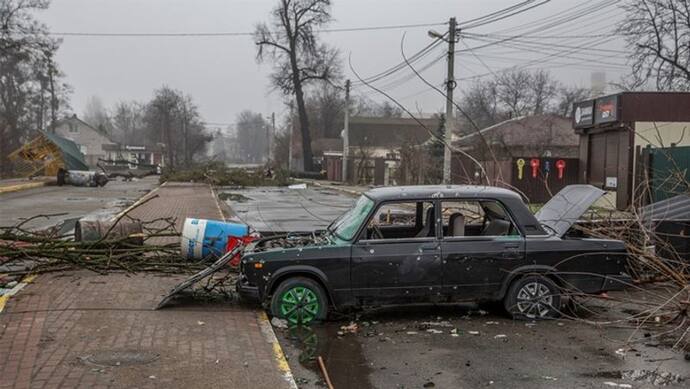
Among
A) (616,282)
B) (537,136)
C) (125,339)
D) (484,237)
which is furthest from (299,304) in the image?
(537,136)

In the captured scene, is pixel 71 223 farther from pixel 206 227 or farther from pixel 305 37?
pixel 305 37

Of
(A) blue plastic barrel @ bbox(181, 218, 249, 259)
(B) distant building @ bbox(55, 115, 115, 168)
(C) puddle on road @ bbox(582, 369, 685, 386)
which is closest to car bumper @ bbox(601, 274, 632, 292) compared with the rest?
(C) puddle on road @ bbox(582, 369, 685, 386)

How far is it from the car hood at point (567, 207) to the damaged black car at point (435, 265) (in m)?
0.02

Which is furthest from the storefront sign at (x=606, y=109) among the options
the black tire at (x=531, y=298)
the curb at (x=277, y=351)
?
the curb at (x=277, y=351)

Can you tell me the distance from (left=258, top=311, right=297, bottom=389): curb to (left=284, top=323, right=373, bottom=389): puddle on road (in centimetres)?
21

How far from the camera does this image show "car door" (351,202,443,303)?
6.96 m

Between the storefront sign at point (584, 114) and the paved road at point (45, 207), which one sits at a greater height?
the storefront sign at point (584, 114)

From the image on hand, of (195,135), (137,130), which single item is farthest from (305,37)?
(137,130)

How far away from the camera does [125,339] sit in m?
6.04

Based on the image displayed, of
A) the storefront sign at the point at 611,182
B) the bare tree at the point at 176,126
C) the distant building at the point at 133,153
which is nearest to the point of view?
the storefront sign at the point at 611,182

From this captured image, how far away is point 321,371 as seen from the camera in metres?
5.57

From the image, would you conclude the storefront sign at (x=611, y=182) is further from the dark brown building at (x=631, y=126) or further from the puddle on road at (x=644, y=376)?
the puddle on road at (x=644, y=376)

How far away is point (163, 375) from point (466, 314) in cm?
379

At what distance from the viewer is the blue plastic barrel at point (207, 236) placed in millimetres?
9414
